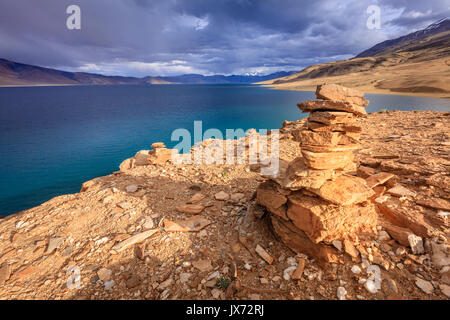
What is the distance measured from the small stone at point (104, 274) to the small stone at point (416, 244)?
26.9ft

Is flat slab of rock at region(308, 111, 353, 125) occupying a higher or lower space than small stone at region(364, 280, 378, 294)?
higher

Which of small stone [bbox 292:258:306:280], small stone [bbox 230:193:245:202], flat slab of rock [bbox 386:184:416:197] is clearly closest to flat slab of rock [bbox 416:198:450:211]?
flat slab of rock [bbox 386:184:416:197]

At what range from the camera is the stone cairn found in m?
5.66

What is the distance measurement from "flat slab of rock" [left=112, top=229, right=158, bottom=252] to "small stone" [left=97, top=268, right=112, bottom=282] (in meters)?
0.74

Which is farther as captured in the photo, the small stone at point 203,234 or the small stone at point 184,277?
the small stone at point 203,234

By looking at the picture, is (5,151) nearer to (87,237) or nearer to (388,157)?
(87,237)

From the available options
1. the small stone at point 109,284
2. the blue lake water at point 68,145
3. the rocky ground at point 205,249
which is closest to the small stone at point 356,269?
the rocky ground at point 205,249

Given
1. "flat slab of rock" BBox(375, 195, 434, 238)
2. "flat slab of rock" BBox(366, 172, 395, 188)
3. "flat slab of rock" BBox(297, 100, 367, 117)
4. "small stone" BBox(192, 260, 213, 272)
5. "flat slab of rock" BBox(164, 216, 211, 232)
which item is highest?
"flat slab of rock" BBox(297, 100, 367, 117)

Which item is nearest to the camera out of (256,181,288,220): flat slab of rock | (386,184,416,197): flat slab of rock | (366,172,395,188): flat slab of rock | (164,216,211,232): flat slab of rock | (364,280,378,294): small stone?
(364,280,378,294): small stone

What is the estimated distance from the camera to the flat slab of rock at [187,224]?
758cm

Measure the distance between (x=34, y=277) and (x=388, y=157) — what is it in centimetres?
1486

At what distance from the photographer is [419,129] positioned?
50.9 feet

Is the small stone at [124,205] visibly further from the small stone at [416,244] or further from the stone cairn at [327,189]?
the small stone at [416,244]

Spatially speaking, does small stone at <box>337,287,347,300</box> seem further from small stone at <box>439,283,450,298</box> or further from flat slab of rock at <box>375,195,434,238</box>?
flat slab of rock at <box>375,195,434,238</box>
